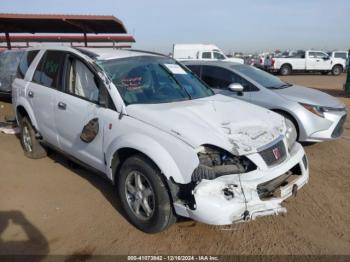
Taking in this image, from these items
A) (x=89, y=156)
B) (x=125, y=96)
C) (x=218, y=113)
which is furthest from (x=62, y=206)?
(x=218, y=113)

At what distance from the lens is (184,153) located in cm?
289

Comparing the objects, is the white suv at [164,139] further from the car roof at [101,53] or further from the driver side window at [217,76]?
the driver side window at [217,76]

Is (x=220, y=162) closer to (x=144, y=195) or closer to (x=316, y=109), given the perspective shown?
(x=144, y=195)

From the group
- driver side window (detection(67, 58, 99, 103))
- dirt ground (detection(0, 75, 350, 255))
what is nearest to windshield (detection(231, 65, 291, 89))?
dirt ground (detection(0, 75, 350, 255))

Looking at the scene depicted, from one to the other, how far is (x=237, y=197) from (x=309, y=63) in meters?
24.7

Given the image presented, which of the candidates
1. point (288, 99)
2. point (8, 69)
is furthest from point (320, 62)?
point (8, 69)

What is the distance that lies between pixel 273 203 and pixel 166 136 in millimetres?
1139

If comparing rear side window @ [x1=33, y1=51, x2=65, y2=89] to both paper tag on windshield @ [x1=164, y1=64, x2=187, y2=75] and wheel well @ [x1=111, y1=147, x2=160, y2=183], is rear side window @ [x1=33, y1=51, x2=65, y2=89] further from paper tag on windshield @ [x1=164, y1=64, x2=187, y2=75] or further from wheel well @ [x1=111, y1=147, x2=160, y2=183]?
wheel well @ [x1=111, y1=147, x2=160, y2=183]

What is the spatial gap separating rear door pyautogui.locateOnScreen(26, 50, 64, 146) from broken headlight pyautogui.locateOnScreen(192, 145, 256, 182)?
2.42 metres

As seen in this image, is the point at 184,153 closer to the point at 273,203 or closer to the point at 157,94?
the point at 273,203

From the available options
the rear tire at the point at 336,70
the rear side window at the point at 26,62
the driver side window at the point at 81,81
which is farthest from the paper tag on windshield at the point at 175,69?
the rear tire at the point at 336,70

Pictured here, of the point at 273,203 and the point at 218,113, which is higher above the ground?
the point at 218,113

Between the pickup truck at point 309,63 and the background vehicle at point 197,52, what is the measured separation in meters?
5.97

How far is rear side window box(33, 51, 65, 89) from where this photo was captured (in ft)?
Answer: 14.7
